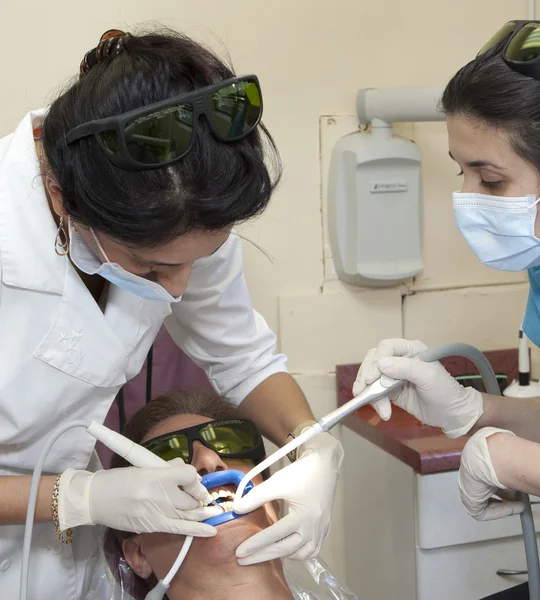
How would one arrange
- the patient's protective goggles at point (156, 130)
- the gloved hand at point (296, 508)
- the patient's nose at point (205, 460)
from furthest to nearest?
1. the patient's nose at point (205, 460)
2. the gloved hand at point (296, 508)
3. the patient's protective goggles at point (156, 130)

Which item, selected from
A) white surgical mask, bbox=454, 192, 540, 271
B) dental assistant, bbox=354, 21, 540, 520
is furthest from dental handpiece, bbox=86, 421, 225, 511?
white surgical mask, bbox=454, 192, 540, 271

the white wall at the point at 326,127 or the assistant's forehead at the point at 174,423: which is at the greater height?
the white wall at the point at 326,127

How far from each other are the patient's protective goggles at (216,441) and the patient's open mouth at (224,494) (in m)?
0.07

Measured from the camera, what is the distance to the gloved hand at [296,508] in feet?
4.39

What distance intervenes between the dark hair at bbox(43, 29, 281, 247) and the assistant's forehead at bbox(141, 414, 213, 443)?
52 centimetres

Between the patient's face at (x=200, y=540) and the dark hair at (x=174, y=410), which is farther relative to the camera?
the dark hair at (x=174, y=410)

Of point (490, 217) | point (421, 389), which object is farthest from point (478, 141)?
point (421, 389)

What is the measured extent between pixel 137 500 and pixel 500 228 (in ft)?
2.64

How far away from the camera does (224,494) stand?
4.62 feet

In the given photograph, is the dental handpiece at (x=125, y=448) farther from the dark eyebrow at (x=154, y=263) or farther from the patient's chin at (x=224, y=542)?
the dark eyebrow at (x=154, y=263)

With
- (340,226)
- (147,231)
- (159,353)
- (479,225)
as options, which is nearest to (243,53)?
(340,226)

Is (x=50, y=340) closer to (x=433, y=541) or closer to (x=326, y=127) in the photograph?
(x=433, y=541)

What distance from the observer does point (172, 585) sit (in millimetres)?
1447

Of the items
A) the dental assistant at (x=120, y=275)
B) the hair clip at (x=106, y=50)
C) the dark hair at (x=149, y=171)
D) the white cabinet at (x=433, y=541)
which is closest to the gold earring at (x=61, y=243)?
the dental assistant at (x=120, y=275)
